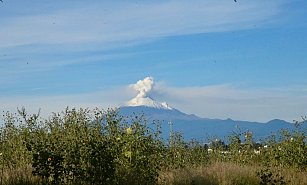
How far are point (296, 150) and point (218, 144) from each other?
9.19 ft

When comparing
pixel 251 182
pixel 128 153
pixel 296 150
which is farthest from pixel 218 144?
pixel 128 153

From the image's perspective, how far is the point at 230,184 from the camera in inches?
565

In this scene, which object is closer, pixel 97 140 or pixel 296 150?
pixel 97 140

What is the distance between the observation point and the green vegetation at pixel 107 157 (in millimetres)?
11070

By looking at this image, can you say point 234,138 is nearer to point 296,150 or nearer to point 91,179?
point 296,150

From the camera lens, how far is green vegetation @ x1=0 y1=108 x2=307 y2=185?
1107 cm

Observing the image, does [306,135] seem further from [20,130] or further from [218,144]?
[20,130]

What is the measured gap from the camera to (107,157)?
37.1ft

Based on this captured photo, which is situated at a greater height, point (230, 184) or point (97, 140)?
point (97, 140)

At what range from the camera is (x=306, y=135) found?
18.9 meters

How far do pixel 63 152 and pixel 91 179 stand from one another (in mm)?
756

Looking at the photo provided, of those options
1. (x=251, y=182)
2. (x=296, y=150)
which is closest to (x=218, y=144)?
(x=296, y=150)

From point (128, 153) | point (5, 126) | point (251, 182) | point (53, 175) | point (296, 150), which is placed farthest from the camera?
point (296, 150)

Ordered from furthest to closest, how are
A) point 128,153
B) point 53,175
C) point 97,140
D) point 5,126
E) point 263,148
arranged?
point 263,148 → point 5,126 → point 128,153 → point 97,140 → point 53,175
